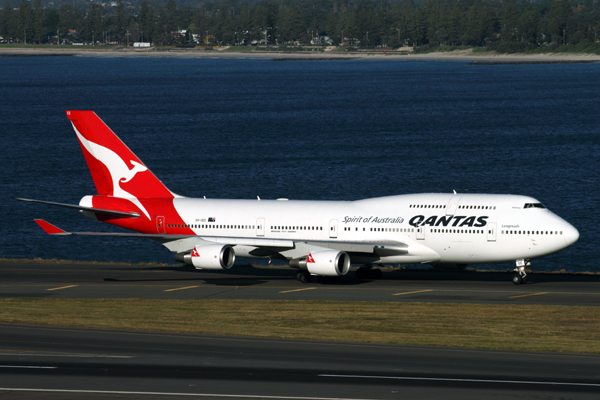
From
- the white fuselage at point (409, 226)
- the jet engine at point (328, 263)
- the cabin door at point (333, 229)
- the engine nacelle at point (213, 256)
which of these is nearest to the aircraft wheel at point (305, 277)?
the white fuselage at point (409, 226)

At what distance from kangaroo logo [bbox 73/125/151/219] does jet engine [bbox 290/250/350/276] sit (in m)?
14.3

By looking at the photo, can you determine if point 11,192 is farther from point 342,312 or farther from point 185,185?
point 342,312

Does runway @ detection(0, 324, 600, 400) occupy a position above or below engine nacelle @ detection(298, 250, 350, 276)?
above

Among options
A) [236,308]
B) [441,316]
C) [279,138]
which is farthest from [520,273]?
[279,138]

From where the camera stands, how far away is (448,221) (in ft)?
168

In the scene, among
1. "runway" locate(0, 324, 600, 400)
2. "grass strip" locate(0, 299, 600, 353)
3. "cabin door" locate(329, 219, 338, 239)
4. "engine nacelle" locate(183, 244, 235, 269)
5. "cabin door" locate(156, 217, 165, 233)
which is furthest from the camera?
"cabin door" locate(156, 217, 165, 233)

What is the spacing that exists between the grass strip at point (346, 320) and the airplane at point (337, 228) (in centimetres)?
718

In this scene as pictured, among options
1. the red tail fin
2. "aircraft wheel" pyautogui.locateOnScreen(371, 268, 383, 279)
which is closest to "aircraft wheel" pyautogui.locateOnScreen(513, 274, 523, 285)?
"aircraft wheel" pyautogui.locateOnScreen(371, 268, 383, 279)

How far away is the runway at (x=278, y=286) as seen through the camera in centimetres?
4719

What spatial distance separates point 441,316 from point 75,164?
9854cm

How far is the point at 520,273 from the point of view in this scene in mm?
51688

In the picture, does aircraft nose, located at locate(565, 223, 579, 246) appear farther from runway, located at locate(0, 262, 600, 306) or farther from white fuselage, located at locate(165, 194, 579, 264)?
runway, located at locate(0, 262, 600, 306)

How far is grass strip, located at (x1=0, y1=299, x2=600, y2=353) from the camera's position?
36.1 metres

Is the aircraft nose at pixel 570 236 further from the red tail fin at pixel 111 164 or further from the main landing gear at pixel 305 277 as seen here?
the red tail fin at pixel 111 164
